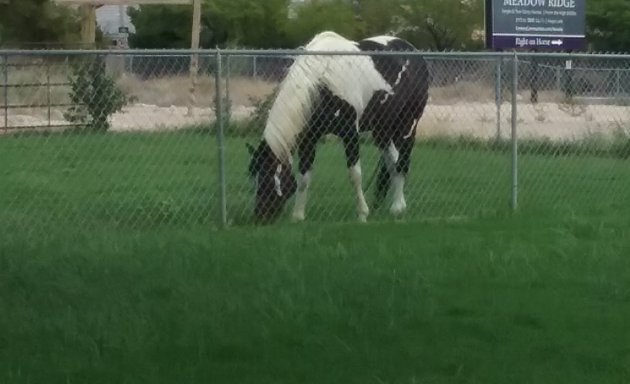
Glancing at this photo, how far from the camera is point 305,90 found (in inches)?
468

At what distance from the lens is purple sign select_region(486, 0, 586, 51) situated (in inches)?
1009

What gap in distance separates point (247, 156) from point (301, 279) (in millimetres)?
→ 5499

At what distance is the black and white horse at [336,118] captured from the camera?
38.9ft

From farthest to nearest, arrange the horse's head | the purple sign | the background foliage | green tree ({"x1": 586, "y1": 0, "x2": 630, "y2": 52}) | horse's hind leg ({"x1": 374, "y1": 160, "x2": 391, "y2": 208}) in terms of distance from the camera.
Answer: the background foliage → green tree ({"x1": 586, "y1": 0, "x2": 630, "y2": 52}) → the purple sign → horse's hind leg ({"x1": 374, "y1": 160, "x2": 391, "y2": 208}) → the horse's head

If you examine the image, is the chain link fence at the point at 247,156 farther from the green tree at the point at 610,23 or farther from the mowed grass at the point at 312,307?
the green tree at the point at 610,23

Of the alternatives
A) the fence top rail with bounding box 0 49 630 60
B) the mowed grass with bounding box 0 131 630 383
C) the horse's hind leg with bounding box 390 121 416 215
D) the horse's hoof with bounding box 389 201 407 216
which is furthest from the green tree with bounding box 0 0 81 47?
the fence top rail with bounding box 0 49 630 60

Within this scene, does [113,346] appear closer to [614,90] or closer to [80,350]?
[80,350]

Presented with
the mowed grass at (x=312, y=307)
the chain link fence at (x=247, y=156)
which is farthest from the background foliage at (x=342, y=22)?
→ the mowed grass at (x=312, y=307)

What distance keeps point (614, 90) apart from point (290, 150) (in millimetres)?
6729

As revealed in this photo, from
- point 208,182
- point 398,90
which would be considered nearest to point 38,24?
point 208,182

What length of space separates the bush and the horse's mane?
1601 millimetres

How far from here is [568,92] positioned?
16.8 metres

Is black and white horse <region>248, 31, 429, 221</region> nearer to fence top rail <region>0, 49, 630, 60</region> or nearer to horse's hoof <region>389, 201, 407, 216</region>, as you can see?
horse's hoof <region>389, 201, 407, 216</region>

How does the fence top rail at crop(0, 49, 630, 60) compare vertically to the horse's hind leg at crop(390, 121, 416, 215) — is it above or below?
above
